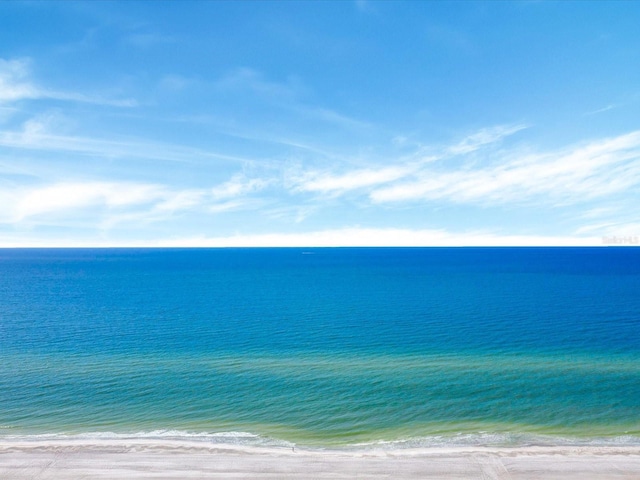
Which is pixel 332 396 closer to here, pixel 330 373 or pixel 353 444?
pixel 330 373

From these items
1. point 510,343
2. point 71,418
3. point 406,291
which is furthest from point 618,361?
point 406,291

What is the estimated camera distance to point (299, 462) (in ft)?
75.2

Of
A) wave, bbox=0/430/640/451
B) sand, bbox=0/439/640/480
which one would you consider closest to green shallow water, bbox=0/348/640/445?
wave, bbox=0/430/640/451

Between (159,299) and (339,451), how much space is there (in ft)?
247

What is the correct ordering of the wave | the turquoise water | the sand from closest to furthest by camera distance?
the sand, the wave, the turquoise water

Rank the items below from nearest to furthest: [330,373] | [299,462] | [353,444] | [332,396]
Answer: [299,462], [353,444], [332,396], [330,373]

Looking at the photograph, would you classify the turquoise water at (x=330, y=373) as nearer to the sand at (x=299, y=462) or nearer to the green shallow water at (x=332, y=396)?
the green shallow water at (x=332, y=396)

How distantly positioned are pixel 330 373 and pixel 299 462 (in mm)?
15662

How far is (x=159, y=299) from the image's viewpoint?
8944cm

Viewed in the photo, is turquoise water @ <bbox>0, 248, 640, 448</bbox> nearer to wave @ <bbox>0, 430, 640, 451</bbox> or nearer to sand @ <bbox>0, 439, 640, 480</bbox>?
wave @ <bbox>0, 430, 640, 451</bbox>

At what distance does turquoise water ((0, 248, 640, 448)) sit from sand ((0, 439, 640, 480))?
1.84 meters

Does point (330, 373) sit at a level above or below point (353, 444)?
above

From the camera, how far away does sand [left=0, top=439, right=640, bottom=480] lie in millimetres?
21531

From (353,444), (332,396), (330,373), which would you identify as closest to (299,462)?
(353,444)
